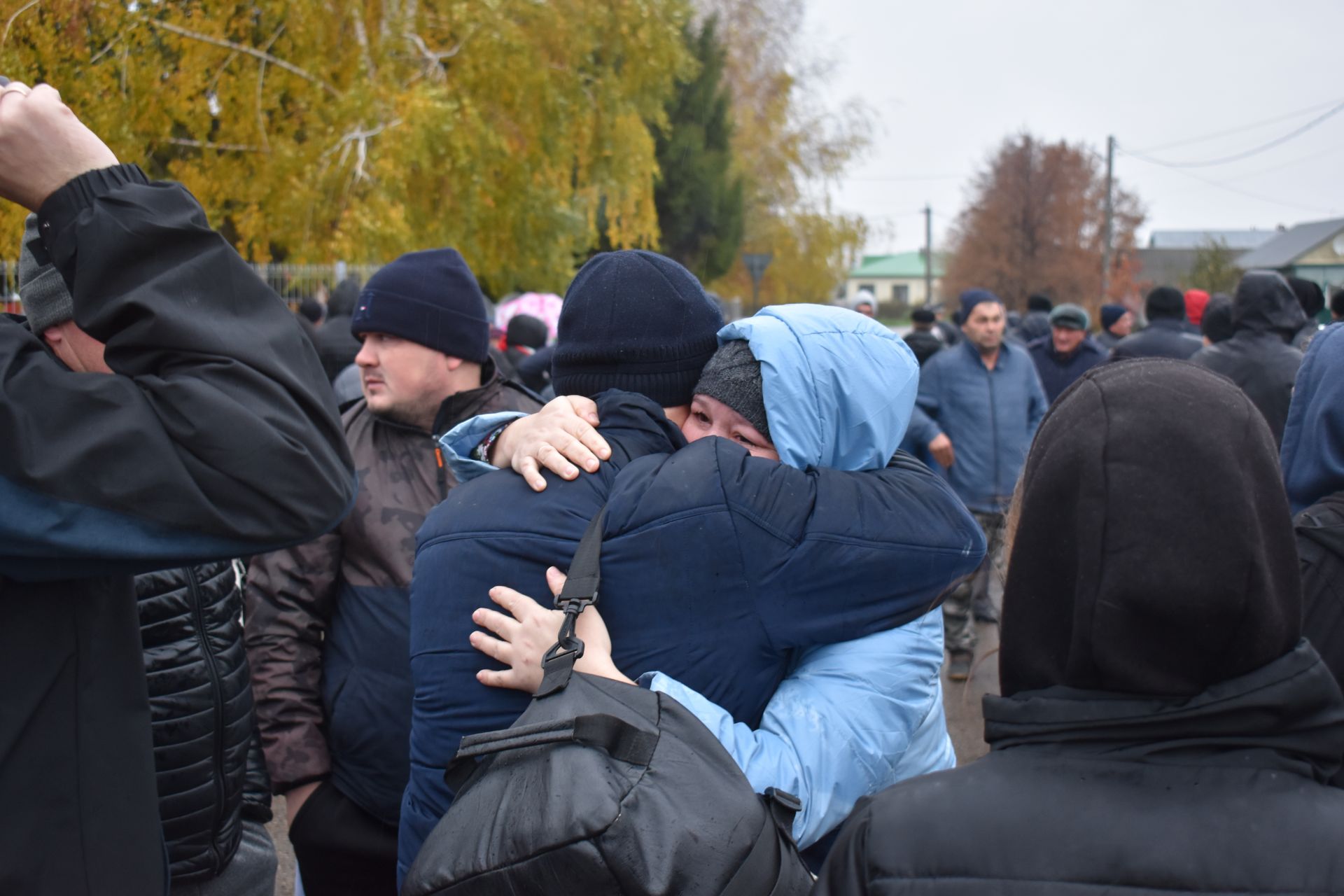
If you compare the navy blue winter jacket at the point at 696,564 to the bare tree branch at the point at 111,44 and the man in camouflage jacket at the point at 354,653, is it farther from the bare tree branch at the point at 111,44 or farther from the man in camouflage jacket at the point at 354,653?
the bare tree branch at the point at 111,44

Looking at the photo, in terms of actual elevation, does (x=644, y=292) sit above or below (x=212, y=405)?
above

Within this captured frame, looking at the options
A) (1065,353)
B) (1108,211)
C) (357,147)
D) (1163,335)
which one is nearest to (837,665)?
(1163,335)

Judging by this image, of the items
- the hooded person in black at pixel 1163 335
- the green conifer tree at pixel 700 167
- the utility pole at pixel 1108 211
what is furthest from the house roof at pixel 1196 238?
the hooded person in black at pixel 1163 335

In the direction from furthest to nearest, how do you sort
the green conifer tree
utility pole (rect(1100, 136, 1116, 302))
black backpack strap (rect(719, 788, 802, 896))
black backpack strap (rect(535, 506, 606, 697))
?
utility pole (rect(1100, 136, 1116, 302)), the green conifer tree, black backpack strap (rect(535, 506, 606, 697)), black backpack strap (rect(719, 788, 802, 896))

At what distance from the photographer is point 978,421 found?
21.7 feet

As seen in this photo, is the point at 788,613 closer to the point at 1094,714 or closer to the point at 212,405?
the point at 1094,714

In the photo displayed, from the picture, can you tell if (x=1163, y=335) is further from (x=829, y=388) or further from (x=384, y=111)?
(x=829, y=388)

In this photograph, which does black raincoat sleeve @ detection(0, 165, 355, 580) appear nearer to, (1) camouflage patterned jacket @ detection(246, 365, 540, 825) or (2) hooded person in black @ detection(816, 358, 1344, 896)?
(2) hooded person in black @ detection(816, 358, 1344, 896)

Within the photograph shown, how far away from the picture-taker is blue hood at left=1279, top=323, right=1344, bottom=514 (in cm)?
240

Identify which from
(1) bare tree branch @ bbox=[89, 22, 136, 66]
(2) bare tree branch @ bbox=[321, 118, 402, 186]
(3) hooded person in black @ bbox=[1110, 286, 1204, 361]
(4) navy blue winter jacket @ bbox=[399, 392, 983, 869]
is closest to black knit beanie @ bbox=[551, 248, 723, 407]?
(4) navy blue winter jacket @ bbox=[399, 392, 983, 869]

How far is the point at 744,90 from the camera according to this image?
3319 centimetres

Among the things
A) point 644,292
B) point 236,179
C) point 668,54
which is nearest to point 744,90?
point 668,54

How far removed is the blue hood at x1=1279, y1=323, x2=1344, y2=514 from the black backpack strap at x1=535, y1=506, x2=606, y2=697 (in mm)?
1641

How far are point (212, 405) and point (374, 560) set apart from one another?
4.57 ft
